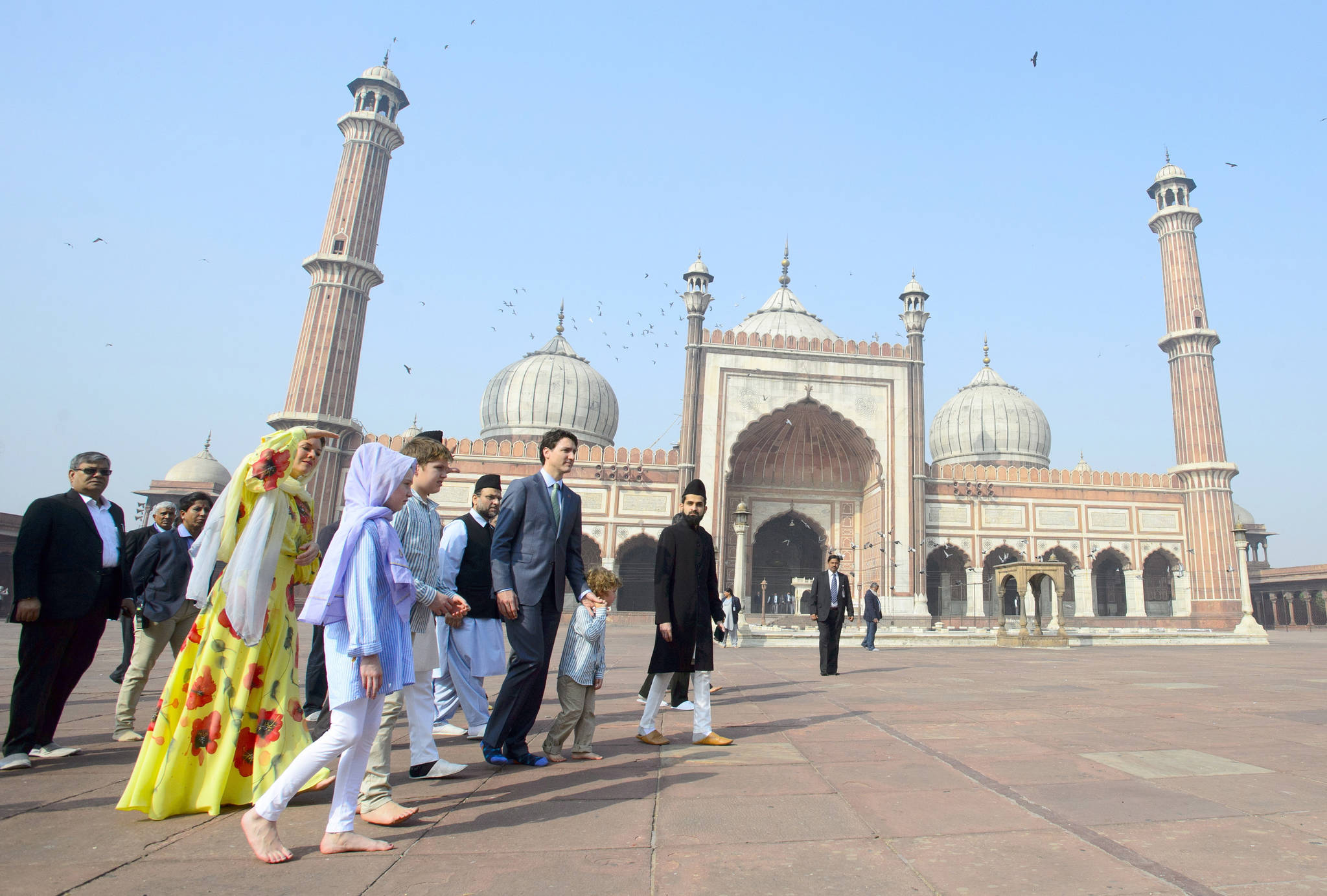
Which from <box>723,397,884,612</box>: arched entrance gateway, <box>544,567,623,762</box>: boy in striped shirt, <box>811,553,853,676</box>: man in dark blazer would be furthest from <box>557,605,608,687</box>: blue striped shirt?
<box>723,397,884,612</box>: arched entrance gateway

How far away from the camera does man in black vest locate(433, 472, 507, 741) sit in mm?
4035

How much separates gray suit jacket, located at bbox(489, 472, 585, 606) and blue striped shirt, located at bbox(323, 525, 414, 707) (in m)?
0.85

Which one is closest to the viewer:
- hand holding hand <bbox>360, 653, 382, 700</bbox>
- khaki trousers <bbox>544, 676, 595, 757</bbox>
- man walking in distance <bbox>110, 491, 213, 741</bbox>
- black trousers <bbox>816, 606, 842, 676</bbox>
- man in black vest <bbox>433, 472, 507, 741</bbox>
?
hand holding hand <bbox>360, 653, 382, 700</bbox>

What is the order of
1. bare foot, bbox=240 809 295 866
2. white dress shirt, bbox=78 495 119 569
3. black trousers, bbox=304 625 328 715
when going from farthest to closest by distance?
black trousers, bbox=304 625 328 715, white dress shirt, bbox=78 495 119 569, bare foot, bbox=240 809 295 866

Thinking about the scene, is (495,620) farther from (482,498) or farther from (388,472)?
(388,472)

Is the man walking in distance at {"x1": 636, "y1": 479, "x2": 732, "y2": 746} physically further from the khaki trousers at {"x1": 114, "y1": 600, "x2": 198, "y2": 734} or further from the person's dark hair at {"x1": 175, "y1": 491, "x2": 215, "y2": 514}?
the person's dark hair at {"x1": 175, "y1": 491, "x2": 215, "y2": 514}

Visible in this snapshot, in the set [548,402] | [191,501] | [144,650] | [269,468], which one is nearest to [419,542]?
[269,468]

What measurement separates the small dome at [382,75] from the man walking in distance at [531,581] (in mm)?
28076

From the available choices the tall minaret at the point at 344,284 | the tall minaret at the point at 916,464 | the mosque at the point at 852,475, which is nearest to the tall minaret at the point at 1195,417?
the mosque at the point at 852,475

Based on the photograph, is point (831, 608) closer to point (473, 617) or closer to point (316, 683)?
point (473, 617)

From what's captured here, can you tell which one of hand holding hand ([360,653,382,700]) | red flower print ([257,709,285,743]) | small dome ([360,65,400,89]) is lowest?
red flower print ([257,709,285,743])

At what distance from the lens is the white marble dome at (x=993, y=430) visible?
34.5 m

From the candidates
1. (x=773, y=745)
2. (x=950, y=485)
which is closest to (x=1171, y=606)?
(x=950, y=485)

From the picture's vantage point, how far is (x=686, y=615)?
4.05 metres
